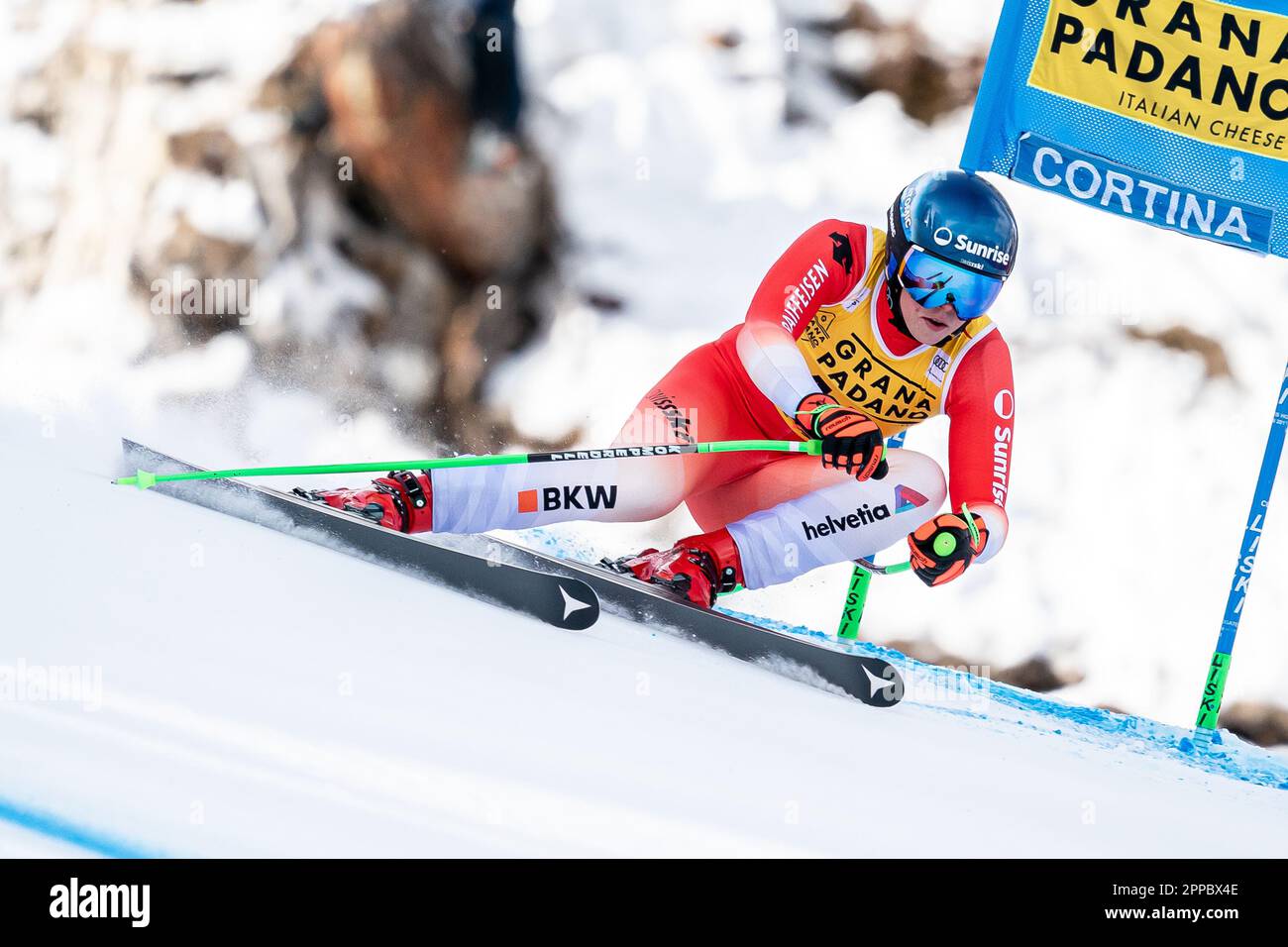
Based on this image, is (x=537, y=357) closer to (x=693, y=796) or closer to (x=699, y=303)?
(x=699, y=303)

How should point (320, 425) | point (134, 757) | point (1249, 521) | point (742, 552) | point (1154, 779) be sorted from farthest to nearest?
point (320, 425)
point (1249, 521)
point (742, 552)
point (1154, 779)
point (134, 757)

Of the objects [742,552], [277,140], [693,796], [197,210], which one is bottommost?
[693,796]

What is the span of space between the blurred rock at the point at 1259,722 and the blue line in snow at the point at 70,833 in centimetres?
553

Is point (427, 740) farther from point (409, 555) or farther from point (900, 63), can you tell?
point (900, 63)

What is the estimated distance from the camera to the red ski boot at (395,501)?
2756mm

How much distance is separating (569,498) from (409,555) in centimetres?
40

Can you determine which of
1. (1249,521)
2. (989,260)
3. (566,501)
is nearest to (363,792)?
(566,501)

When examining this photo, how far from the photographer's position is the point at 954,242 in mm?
2717

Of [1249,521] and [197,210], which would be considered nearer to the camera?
[1249,521]

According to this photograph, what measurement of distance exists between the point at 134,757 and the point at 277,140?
17.5 feet

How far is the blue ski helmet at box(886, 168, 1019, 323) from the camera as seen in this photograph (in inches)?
107

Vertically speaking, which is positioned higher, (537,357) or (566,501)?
(537,357)

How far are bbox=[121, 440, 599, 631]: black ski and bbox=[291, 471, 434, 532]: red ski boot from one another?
0.18ft

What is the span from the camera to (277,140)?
6.23 meters
